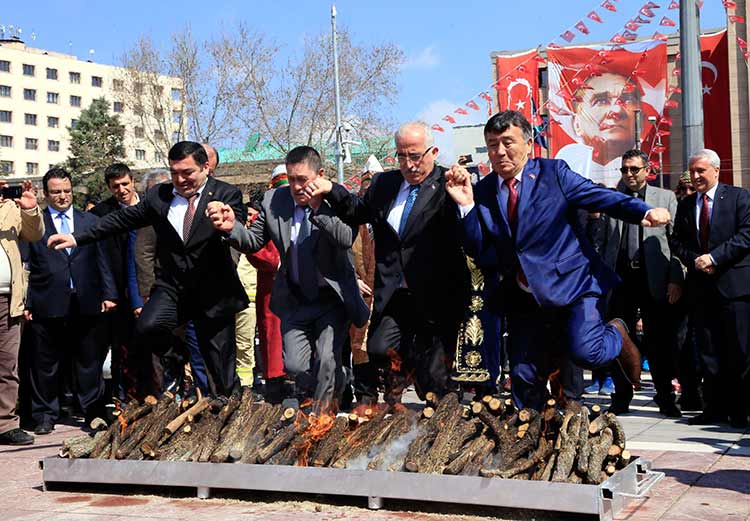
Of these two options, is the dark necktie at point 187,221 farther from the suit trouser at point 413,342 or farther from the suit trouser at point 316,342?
the suit trouser at point 413,342

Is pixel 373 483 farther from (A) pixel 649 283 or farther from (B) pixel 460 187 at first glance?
(A) pixel 649 283

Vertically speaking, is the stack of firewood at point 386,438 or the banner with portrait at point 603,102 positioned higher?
the banner with portrait at point 603,102

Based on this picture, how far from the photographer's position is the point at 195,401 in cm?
655

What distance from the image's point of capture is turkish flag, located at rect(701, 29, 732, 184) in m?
31.7

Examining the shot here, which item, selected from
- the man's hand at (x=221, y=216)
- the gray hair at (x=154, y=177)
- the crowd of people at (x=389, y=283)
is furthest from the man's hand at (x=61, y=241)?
the gray hair at (x=154, y=177)

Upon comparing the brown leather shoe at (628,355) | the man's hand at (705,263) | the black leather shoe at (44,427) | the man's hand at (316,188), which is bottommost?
the black leather shoe at (44,427)

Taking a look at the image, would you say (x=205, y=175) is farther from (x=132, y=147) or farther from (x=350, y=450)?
(x=132, y=147)

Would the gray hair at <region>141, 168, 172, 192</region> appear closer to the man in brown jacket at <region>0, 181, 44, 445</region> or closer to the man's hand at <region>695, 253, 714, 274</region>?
the man in brown jacket at <region>0, 181, 44, 445</region>

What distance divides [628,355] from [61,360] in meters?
5.26

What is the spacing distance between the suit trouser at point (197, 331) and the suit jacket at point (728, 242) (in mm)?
3861

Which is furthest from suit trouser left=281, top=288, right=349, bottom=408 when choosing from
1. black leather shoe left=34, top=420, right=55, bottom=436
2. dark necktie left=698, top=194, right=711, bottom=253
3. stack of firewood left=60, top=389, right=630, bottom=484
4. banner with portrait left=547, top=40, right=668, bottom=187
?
banner with portrait left=547, top=40, right=668, bottom=187

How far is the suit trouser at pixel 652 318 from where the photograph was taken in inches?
355

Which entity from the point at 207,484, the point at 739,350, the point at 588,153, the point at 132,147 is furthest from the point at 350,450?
the point at 132,147

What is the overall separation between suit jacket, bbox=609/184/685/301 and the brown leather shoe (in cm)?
237
